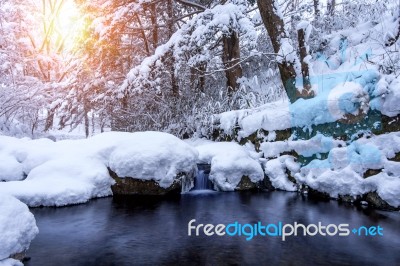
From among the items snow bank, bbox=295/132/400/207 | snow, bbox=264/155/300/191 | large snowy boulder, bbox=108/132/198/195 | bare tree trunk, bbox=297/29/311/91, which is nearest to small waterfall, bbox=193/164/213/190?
large snowy boulder, bbox=108/132/198/195

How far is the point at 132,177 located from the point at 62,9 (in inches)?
662

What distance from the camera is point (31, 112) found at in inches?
596

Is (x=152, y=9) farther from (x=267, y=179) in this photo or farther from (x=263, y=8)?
(x=267, y=179)

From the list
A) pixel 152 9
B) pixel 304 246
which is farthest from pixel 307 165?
pixel 152 9

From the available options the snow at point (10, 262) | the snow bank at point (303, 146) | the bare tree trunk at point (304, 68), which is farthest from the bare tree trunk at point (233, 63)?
the snow at point (10, 262)

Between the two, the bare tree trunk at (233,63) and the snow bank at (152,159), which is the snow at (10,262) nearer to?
the snow bank at (152,159)

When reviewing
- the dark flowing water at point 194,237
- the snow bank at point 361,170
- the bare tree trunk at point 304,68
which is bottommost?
the dark flowing water at point 194,237

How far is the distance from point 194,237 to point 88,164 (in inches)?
157

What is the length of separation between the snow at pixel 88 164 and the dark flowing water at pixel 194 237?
0.52 meters

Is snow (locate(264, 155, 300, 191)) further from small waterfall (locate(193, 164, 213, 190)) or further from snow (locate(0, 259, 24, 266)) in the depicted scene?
snow (locate(0, 259, 24, 266))

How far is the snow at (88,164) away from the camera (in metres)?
7.29

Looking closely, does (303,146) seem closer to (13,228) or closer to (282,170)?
(282,170)

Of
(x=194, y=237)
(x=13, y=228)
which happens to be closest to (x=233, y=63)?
(x=194, y=237)

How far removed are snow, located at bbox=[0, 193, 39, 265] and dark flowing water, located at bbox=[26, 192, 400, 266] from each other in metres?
0.43
